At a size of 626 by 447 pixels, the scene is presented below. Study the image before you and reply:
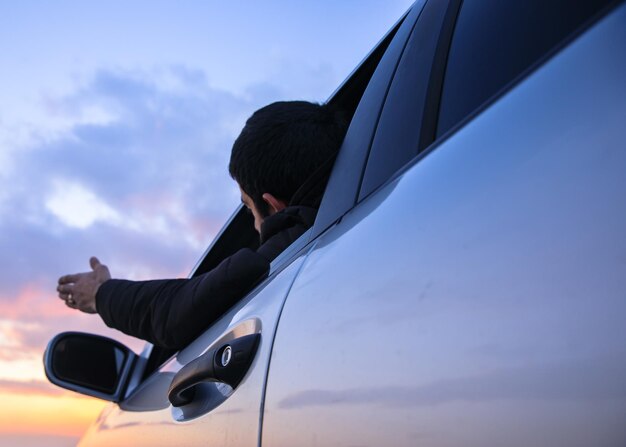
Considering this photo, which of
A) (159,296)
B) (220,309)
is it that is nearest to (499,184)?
(220,309)

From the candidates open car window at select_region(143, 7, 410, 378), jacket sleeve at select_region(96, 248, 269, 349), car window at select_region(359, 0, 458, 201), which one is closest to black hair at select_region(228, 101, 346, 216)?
open car window at select_region(143, 7, 410, 378)

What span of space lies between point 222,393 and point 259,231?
90 cm

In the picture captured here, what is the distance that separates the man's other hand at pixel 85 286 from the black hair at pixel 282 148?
0.50m

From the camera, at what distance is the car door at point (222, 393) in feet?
3.64

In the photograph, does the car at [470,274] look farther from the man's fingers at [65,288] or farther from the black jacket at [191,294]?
the man's fingers at [65,288]

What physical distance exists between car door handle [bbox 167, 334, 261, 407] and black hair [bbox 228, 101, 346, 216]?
0.83m

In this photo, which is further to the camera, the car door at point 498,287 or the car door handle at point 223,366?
the car door handle at point 223,366

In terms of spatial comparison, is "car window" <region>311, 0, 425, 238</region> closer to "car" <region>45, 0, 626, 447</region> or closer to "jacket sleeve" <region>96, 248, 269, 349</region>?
"car" <region>45, 0, 626, 447</region>

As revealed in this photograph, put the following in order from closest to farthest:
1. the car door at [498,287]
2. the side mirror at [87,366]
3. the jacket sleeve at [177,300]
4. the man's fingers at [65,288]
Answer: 1. the car door at [498,287]
2. the jacket sleeve at [177,300]
3. the man's fingers at [65,288]
4. the side mirror at [87,366]

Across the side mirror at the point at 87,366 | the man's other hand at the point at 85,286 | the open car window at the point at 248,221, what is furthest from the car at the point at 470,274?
the side mirror at the point at 87,366

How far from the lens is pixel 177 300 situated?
1816mm

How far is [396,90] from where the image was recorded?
4.43 feet

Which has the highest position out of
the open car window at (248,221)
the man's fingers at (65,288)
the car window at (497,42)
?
the open car window at (248,221)

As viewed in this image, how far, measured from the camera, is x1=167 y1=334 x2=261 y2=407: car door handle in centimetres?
118
